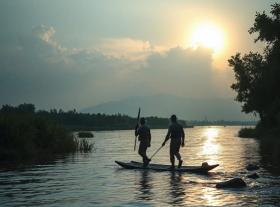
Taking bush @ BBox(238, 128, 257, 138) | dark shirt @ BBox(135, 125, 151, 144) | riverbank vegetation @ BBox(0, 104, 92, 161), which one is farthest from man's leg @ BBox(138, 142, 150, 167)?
bush @ BBox(238, 128, 257, 138)

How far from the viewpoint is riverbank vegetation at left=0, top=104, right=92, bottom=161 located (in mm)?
37750

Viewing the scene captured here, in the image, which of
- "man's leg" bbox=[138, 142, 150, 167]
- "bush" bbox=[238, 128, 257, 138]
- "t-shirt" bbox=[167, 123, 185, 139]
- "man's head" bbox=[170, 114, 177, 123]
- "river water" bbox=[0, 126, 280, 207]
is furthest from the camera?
"bush" bbox=[238, 128, 257, 138]

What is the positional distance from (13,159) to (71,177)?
13.7 m

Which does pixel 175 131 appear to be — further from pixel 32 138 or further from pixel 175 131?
pixel 32 138

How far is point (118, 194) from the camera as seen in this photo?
1816 cm

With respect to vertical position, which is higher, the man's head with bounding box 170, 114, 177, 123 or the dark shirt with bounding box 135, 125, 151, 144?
the man's head with bounding box 170, 114, 177, 123

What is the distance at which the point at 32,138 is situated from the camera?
41312 millimetres

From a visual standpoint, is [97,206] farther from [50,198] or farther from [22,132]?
[22,132]

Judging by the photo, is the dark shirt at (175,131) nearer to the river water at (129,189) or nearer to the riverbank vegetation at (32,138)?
the river water at (129,189)

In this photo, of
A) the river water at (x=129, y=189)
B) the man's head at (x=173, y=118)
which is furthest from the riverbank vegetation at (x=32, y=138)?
the man's head at (x=173, y=118)

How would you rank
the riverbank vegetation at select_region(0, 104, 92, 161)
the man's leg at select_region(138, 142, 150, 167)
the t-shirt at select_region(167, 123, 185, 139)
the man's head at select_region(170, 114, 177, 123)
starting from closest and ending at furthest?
the man's head at select_region(170, 114, 177, 123), the t-shirt at select_region(167, 123, 185, 139), the man's leg at select_region(138, 142, 150, 167), the riverbank vegetation at select_region(0, 104, 92, 161)

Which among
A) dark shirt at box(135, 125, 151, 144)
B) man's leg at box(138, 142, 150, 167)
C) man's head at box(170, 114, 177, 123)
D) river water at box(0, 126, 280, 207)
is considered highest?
man's head at box(170, 114, 177, 123)

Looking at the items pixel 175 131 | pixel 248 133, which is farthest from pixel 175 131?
pixel 248 133

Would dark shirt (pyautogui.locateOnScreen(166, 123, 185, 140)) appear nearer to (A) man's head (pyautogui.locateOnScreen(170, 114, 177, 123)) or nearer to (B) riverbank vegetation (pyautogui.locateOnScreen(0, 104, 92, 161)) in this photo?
(A) man's head (pyautogui.locateOnScreen(170, 114, 177, 123))
